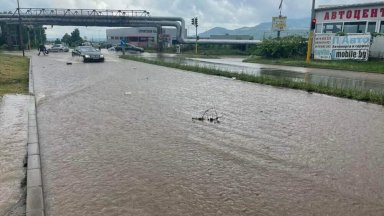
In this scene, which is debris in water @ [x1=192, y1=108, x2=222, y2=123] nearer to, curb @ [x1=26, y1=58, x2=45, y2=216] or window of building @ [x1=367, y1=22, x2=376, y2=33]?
curb @ [x1=26, y1=58, x2=45, y2=216]

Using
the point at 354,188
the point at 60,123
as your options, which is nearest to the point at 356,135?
the point at 354,188

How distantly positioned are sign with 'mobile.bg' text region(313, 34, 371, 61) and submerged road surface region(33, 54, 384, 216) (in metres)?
19.2

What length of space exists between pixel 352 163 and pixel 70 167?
4850mm

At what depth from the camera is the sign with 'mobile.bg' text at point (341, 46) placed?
27844 millimetres

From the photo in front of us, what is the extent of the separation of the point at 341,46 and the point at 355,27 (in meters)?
5.65

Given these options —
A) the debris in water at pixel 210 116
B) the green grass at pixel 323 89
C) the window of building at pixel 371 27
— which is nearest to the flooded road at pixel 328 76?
the green grass at pixel 323 89

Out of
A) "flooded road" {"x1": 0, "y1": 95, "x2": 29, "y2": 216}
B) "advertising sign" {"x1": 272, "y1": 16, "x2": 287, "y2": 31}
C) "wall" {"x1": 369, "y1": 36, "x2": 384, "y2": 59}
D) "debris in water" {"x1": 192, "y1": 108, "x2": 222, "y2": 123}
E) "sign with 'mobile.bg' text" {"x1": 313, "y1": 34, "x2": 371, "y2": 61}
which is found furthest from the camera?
"advertising sign" {"x1": 272, "y1": 16, "x2": 287, "y2": 31}

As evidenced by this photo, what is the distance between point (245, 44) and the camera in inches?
2660

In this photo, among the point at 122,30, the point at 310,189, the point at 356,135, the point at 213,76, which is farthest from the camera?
the point at 122,30

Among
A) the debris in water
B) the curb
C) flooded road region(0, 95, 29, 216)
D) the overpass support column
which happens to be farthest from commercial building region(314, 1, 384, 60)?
the overpass support column

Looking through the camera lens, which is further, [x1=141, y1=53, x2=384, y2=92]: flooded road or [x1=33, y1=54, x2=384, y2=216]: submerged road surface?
[x1=141, y1=53, x2=384, y2=92]: flooded road

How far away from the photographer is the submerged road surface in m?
4.52

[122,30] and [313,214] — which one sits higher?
[122,30]

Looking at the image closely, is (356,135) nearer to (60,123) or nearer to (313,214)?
(313,214)
